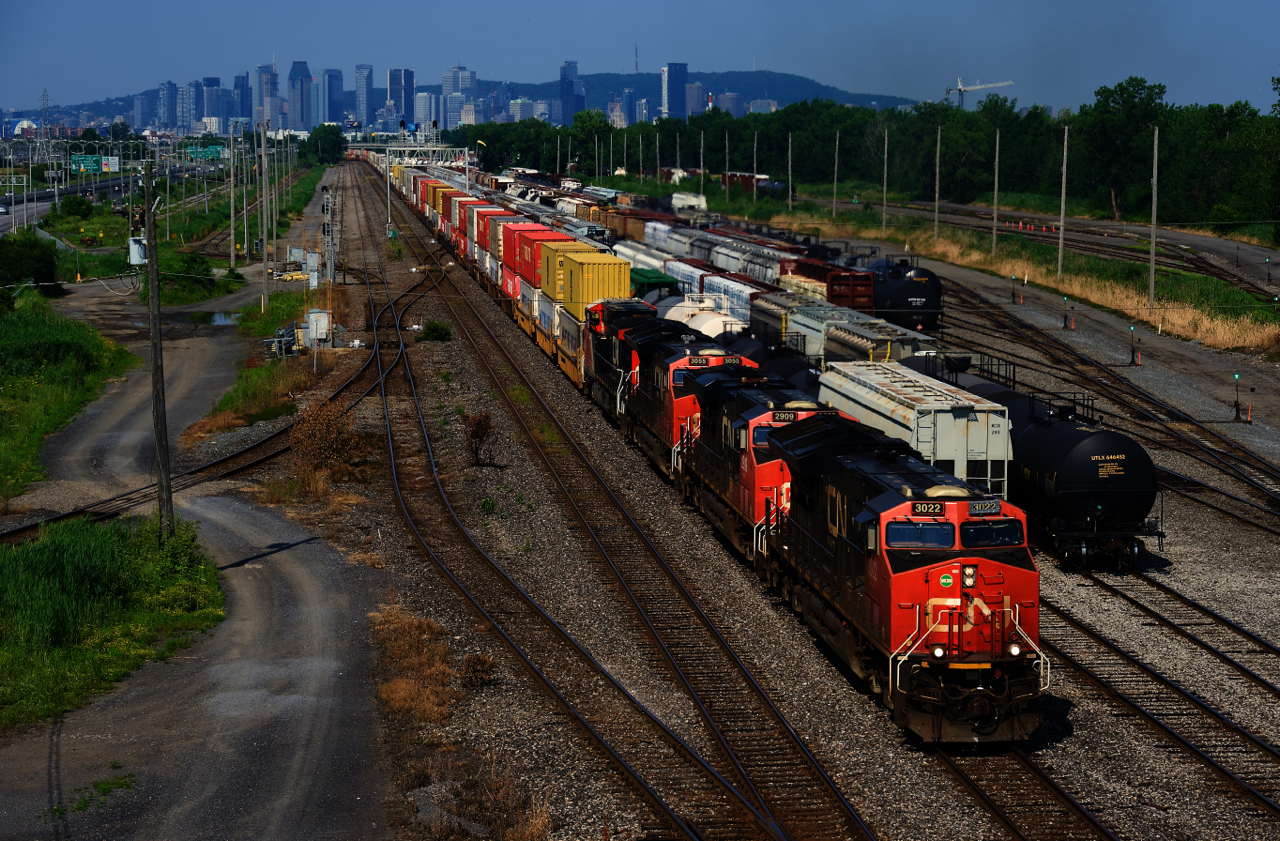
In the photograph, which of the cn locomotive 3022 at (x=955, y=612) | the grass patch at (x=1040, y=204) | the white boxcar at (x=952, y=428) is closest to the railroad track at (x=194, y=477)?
the white boxcar at (x=952, y=428)

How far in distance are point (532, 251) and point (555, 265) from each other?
264 inches

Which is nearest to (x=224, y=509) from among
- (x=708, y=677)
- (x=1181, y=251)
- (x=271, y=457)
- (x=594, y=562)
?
(x=271, y=457)

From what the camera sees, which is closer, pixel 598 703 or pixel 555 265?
pixel 598 703

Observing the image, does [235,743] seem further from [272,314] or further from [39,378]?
[272,314]

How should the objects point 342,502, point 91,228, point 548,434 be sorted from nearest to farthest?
point 342,502, point 548,434, point 91,228

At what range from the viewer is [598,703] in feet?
64.2

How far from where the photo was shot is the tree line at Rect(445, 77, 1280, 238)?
9856cm

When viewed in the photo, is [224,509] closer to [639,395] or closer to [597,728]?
[639,395]

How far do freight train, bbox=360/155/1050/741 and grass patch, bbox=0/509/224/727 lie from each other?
38.1 feet

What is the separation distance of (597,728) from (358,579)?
968 cm

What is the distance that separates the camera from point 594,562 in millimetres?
27438

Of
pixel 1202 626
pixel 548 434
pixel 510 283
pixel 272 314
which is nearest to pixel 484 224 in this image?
pixel 510 283

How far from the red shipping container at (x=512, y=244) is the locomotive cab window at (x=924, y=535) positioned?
44675mm

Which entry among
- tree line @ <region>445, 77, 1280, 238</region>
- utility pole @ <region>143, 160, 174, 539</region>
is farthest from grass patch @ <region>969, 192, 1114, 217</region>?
utility pole @ <region>143, 160, 174, 539</region>
